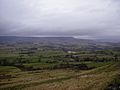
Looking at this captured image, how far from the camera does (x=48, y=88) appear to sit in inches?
2308

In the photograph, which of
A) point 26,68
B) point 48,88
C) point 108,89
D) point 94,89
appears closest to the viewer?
point 108,89

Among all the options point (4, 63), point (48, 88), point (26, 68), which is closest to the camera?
point (48, 88)

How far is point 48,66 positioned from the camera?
116m

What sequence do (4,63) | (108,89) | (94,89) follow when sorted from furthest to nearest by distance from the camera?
(4,63) < (94,89) < (108,89)

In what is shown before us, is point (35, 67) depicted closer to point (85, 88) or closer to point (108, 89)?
point (85, 88)

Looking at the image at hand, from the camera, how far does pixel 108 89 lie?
50.5 metres

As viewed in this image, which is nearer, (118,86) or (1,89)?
(118,86)

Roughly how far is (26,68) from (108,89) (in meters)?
71.9

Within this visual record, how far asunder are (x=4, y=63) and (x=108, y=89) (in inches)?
3765

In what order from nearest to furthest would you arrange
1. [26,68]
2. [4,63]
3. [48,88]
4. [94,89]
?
[94,89] → [48,88] → [26,68] → [4,63]

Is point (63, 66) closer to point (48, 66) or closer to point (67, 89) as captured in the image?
point (48, 66)

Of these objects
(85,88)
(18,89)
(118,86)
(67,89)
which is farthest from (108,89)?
(18,89)

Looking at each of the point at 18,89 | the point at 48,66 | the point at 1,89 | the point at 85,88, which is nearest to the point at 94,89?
the point at 85,88

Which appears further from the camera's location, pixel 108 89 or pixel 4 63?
pixel 4 63
